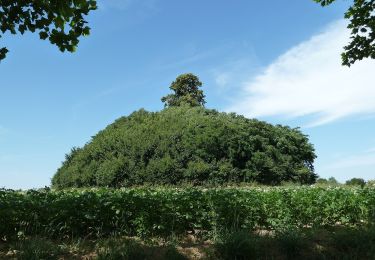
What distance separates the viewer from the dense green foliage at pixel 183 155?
83.9 feet

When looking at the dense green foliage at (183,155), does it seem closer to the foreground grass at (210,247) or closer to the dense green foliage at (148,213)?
the dense green foliage at (148,213)

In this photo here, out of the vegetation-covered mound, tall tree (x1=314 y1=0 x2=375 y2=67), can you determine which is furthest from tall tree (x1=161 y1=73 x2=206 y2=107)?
tall tree (x1=314 y1=0 x2=375 y2=67)

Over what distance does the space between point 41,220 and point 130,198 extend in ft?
5.21

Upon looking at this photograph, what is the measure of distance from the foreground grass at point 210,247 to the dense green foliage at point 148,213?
29 cm

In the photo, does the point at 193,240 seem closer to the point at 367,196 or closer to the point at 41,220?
the point at 41,220

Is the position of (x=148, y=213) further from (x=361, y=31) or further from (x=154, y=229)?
(x=361, y=31)

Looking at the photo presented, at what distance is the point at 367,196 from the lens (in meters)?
10.6

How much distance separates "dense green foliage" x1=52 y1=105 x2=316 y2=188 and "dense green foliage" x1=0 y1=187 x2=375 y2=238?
15416 mm

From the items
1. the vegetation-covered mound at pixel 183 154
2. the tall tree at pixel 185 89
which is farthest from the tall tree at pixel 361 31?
the tall tree at pixel 185 89

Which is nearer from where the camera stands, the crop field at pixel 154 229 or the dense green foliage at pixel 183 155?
the crop field at pixel 154 229

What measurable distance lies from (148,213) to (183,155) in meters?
18.0

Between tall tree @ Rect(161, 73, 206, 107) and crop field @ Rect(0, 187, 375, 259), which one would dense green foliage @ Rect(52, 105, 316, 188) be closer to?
crop field @ Rect(0, 187, 375, 259)

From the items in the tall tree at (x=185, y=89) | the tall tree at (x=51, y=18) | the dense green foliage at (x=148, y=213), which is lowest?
the dense green foliage at (x=148, y=213)

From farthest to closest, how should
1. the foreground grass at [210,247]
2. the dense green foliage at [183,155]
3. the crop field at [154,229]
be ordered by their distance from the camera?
the dense green foliage at [183,155] < the crop field at [154,229] < the foreground grass at [210,247]
